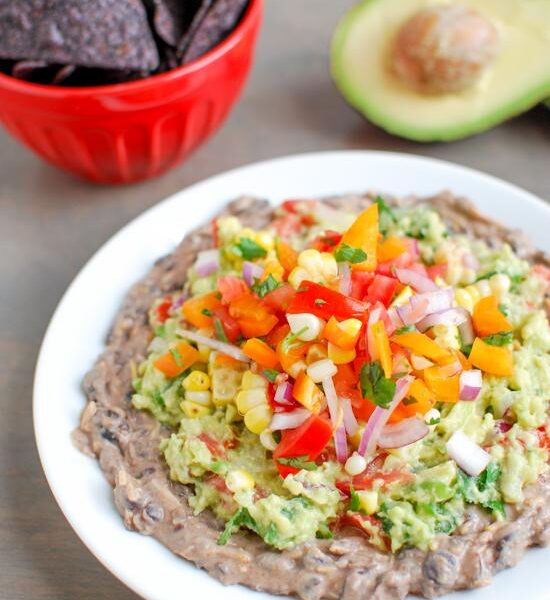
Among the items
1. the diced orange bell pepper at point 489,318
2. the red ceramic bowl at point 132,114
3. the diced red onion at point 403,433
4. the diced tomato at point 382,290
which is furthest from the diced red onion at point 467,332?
the red ceramic bowl at point 132,114

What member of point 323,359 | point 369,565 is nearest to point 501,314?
point 323,359

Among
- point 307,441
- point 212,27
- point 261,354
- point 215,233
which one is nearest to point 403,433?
point 307,441

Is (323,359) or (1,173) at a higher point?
(323,359)

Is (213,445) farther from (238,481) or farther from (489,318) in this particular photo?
(489,318)

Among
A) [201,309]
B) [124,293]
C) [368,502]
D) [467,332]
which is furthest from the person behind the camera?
[124,293]

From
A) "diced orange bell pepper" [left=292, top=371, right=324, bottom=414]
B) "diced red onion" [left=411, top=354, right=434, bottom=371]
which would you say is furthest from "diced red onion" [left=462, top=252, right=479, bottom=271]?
"diced orange bell pepper" [left=292, top=371, right=324, bottom=414]

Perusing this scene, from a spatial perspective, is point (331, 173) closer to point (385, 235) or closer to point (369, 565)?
point (385, 235)
